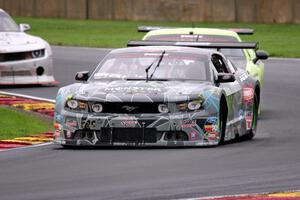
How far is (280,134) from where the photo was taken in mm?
16422

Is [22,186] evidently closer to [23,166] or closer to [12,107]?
[23,166]

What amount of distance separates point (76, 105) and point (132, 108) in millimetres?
663

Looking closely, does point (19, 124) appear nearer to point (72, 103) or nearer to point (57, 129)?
point (57, 129)

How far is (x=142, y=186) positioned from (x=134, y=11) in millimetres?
36227

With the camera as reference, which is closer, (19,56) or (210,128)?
(210,128)

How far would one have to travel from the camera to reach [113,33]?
42.6m

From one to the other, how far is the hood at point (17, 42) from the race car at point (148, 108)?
29.8 feet

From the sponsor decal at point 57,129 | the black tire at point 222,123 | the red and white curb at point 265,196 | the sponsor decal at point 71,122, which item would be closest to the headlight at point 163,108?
the black tire at point 222,123

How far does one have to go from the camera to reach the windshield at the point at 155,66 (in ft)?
49.9

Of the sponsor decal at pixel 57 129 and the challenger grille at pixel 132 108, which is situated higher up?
the challenger grille at pixel 132 108

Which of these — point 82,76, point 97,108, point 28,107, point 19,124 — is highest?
point 82,76

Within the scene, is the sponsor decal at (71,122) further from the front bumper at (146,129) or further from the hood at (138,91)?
the hood at (138,91)

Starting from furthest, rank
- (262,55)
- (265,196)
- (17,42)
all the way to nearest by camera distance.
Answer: (17,42), (262,55), (265,196)

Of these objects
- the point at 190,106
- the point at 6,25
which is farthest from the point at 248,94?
the point at 6,25
